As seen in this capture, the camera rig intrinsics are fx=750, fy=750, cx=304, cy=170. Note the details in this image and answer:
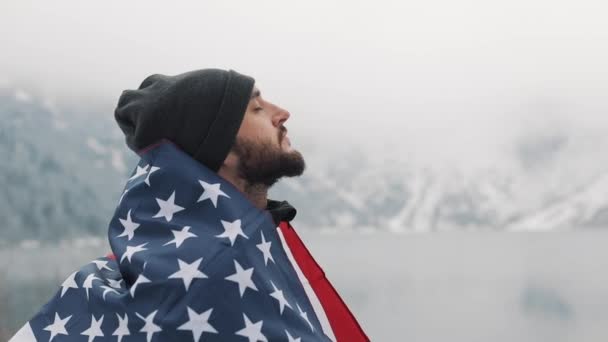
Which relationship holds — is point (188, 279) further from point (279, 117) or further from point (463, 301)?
point (463, 301)

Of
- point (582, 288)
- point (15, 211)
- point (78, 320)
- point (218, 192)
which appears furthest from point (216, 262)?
point (15, 211)

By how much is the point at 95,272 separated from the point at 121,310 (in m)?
0.39

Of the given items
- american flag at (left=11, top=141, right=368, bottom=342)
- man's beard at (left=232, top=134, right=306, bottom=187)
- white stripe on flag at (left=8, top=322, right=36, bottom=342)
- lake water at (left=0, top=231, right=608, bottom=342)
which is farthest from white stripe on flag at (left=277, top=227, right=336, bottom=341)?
lake water at (left=0, top=231, right=608, bottom=342)

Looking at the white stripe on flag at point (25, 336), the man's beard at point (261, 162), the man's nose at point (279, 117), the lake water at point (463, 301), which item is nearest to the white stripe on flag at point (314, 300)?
the man's beard at point (261, 162)

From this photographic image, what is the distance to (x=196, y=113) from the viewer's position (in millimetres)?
2943

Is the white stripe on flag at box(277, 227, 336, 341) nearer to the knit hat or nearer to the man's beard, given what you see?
the man's beard

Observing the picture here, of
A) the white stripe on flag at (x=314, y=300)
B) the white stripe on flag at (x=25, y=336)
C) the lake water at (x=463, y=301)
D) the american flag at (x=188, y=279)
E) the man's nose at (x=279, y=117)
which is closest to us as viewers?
the american flag at (x=188, y=279)

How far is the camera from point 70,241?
185375 mm

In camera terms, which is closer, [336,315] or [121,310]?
[121,310]

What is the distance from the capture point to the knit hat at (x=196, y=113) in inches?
115

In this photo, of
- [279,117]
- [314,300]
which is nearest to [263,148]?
[279,117]

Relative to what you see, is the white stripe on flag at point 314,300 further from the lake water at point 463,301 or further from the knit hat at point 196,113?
the lake water at point 463,301

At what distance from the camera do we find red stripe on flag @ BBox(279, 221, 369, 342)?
308 centimetres

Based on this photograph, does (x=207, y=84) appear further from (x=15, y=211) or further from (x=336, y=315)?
(x=15, y=211)
